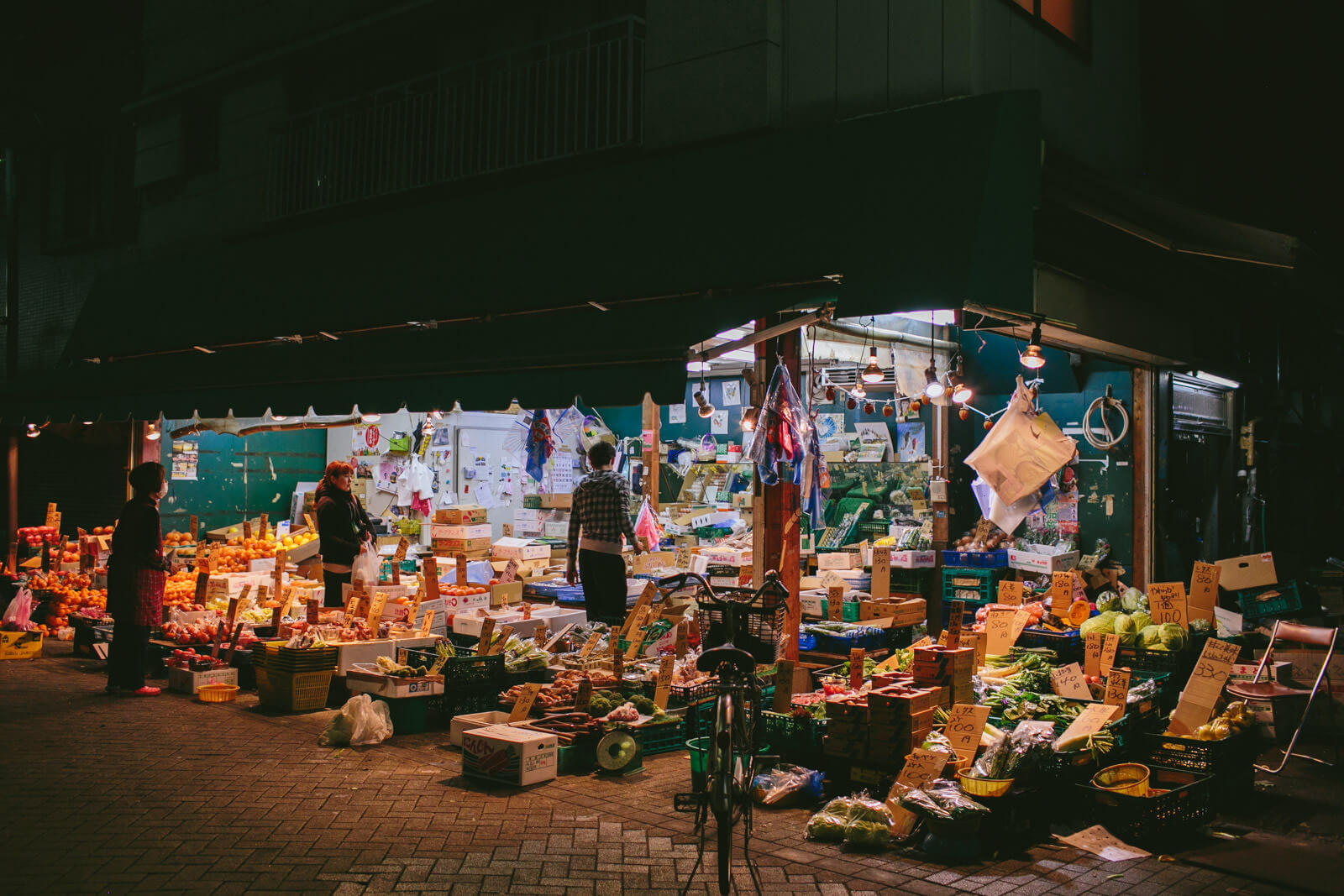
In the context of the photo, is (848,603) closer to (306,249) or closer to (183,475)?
(306,249)

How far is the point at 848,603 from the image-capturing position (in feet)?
33.8

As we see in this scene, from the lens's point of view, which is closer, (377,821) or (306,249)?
(377,821)

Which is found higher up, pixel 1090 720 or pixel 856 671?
pixel 856 671

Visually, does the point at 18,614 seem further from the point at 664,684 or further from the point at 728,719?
the point at 728,719

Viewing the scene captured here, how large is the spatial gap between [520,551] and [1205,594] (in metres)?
8.81

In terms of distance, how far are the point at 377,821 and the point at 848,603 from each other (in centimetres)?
586

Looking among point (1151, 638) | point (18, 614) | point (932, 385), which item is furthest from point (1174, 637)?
point (18, 614)

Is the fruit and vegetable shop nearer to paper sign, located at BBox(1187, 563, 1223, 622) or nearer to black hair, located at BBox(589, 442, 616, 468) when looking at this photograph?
paper sign, located at BBox(1187, 563, 1223, 622)

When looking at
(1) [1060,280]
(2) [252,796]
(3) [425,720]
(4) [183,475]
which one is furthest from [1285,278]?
(4) [183,475]

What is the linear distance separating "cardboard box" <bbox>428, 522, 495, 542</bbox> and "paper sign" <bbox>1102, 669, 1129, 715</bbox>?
9.68m

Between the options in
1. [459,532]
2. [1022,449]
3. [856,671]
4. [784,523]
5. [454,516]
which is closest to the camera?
[856,671]

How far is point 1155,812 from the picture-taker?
550 cm

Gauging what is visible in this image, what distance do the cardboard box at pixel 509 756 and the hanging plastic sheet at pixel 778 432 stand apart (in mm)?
2834

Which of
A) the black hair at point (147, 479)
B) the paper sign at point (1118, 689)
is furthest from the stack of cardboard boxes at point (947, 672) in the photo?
the black hair at point (147, 479)
